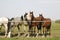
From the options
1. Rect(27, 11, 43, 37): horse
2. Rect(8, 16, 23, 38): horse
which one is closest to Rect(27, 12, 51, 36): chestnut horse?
Rect(27, 11, 43, 37): horse

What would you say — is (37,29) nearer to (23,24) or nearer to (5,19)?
(23,24)

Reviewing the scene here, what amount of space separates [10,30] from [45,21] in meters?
2.76

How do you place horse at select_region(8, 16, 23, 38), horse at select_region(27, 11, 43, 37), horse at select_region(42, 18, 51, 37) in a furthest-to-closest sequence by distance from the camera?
horse at select_region(8, 16, 23, 38)
horse at select_region(27, 11, 43, 37)
horse at select_region(42, 18, 51, 37)

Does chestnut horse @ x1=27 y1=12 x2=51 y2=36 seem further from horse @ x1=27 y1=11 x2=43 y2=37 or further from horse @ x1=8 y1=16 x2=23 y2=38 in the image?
horse @ x1=8 y1=16 x2=23 y2=38

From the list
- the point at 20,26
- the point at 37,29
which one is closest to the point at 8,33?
the point at 20,26

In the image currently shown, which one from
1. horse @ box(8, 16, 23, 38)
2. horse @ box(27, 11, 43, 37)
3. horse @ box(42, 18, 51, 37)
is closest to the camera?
horse @ box(42, 18, 51, 37)

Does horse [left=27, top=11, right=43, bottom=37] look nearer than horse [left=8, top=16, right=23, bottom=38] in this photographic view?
Yes

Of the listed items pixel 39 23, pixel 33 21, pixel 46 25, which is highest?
pixel 33 21

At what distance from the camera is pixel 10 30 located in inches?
580

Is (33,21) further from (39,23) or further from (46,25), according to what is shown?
(46,25)

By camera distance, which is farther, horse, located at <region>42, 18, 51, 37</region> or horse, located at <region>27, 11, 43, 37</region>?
horse, located at <region>27, 11, 43, 37</region>

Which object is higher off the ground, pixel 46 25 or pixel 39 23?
pixel 39 23

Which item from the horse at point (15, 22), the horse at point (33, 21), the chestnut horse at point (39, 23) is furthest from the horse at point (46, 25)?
the horse at point (15, 22)

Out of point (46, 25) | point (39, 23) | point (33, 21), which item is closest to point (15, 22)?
point (33, 21)
